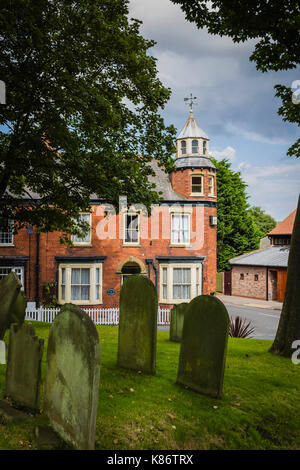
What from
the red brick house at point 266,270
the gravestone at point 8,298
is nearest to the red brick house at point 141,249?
the red brick house at point 266,270

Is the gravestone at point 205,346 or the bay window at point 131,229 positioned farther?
the bay window at point 131,229

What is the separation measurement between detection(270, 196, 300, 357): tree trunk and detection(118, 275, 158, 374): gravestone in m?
3.92

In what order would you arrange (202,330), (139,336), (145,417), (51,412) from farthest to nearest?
(139,336)
(202,330)
(145,417)
(51,412)

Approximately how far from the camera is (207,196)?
2455 cm

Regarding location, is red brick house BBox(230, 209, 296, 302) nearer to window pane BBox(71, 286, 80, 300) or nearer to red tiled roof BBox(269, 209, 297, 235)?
red tiled roof BBox(269, 209, 297, 235)

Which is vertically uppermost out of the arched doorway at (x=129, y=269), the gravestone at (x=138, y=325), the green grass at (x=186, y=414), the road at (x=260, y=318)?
the arched doorway at (x=129, y=269)

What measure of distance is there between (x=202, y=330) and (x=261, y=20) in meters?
7.47

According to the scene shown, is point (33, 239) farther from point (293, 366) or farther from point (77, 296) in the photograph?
point (293, 366)

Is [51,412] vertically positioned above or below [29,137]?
below

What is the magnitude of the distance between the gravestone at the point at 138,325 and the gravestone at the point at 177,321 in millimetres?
3703

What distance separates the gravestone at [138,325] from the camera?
643 centimetres

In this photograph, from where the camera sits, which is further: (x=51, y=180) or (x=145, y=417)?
(x=51, y=180)

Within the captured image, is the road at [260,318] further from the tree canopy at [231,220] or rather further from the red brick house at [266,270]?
the tree canopy at [231,220]

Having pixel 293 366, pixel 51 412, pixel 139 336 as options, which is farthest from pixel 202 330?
pixel 293 366
